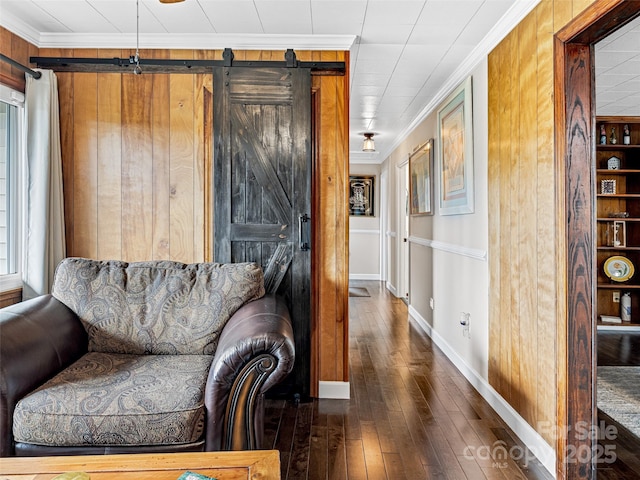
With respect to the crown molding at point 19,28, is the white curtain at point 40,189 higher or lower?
lower

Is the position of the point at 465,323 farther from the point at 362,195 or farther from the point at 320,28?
the point at 362,195

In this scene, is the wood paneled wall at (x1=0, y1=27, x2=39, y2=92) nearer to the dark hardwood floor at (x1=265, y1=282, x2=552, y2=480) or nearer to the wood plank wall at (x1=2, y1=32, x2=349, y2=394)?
the wood plank wall at (x1=2, y1=32, x2=349, y2=394)

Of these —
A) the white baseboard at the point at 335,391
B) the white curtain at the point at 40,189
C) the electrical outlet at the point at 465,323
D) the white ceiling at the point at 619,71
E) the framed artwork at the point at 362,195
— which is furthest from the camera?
the framed artwork at the point at 362,195

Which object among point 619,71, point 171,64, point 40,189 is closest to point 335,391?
point 40,189

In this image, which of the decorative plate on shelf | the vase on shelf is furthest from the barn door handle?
the vase on shelf

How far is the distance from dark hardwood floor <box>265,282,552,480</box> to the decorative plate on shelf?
2.74 metres

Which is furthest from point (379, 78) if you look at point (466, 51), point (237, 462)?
point (237, 462)

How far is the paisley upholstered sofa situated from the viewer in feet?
5.71

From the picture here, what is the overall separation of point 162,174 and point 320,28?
1.41m

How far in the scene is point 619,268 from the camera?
523 centimetres

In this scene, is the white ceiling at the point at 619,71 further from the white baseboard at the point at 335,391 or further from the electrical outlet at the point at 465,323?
the white baseboard at the point at 335,391

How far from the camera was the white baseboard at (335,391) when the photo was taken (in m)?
3.09

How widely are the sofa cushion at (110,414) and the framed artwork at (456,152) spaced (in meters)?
2.43

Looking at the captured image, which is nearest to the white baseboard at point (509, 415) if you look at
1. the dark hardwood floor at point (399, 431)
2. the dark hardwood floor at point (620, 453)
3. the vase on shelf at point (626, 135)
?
the dark hardwood floor at point (399, 431)
